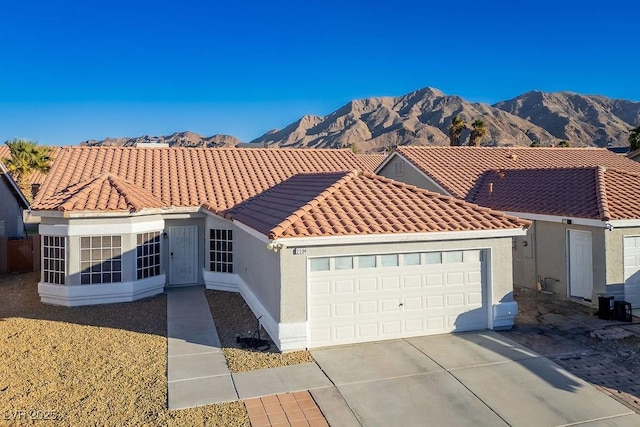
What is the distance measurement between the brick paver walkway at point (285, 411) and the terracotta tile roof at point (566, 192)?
10.8 metres

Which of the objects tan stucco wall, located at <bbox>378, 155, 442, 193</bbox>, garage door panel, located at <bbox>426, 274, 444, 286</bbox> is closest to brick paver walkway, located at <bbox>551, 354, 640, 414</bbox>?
garage door panel, located at <bbox>426, 274, 444, 286</bbox>

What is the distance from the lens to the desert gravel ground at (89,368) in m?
8.05

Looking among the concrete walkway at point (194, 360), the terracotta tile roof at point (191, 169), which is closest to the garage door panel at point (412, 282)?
the concrete walkway at point (194, 360)

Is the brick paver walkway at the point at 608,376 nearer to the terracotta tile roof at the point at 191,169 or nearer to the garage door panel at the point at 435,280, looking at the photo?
the garage door panel at the point at 435,280

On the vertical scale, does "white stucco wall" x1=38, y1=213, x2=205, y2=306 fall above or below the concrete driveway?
above

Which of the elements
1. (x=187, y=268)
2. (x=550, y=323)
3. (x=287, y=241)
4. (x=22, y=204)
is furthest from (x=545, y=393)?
(x=22, y=204)

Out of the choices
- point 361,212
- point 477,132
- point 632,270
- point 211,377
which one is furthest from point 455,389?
point 477,132

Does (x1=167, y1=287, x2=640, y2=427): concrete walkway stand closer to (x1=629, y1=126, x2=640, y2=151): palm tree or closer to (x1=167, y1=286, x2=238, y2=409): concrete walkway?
(x1=167, y1=286, x2=238, y2=409): concrete walkway

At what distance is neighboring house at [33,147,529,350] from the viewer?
11.6 meters

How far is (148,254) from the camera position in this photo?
1697 centimetres

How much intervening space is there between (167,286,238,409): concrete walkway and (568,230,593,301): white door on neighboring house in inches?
457

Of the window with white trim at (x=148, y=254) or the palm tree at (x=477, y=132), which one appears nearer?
the window with white trim at (x=148, y=254)

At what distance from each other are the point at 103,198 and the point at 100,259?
2120 mm

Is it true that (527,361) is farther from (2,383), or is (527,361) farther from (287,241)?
(2,383)
